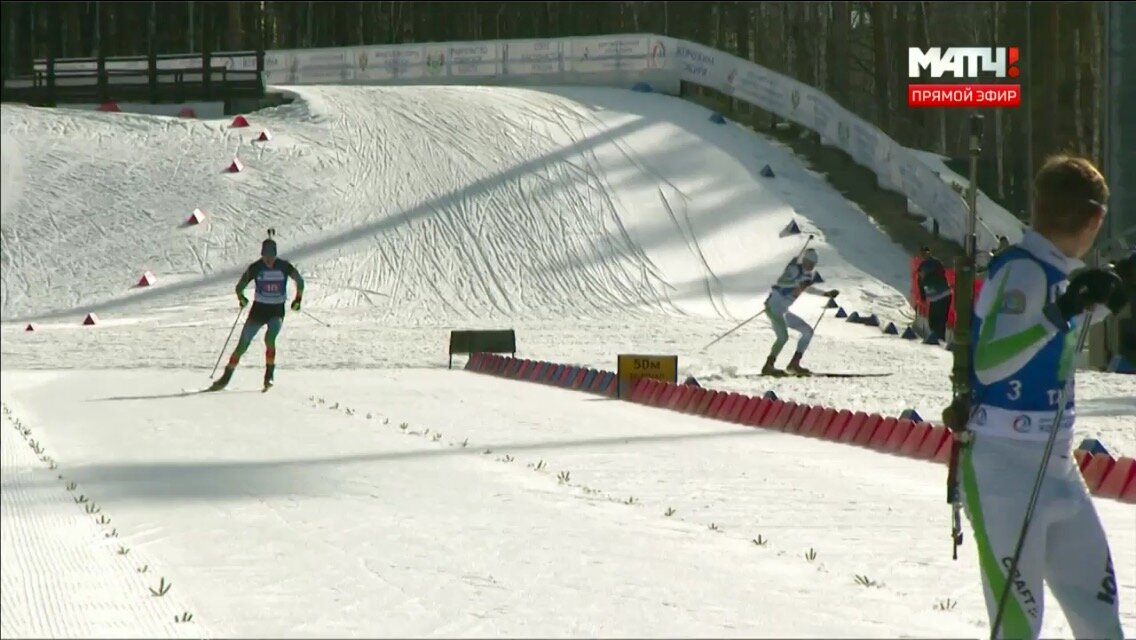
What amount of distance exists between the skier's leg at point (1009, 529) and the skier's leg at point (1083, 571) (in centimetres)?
6

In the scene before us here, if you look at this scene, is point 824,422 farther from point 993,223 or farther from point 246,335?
point 993,223

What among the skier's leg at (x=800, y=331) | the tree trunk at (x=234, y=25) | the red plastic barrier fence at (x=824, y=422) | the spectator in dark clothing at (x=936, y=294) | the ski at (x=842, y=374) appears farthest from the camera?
the tree trunk at (x=234, y=25)

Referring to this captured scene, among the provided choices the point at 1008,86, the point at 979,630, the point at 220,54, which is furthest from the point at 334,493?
the point at 220,54

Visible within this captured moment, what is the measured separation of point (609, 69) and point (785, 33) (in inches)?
924

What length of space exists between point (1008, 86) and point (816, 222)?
27.5 ft

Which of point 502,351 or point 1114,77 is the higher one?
point 1114,77

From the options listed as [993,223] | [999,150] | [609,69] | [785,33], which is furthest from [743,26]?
[993,223]

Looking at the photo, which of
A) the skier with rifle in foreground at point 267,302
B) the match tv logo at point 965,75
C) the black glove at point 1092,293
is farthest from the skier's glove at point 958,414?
the match tv logo at point 965,75

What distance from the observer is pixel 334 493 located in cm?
970

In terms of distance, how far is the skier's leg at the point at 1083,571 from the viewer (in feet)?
14.7

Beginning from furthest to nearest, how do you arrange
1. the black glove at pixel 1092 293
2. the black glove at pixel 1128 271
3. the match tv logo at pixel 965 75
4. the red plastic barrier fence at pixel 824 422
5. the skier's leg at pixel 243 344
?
the match tv logo at pixel 965 75, the skier's leg at pixel 243 344, the red plastic barrier fence at pixel 824 422, the black glove at pixel 1128 271, the black glove at pixel 1092 293

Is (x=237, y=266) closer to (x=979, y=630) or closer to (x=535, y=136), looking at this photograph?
(x=535, y=136)

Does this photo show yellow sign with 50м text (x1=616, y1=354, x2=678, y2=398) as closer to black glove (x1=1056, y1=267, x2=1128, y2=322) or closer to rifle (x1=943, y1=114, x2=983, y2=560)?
rifle (x1=943, y1=114, x2=983, y2=560)

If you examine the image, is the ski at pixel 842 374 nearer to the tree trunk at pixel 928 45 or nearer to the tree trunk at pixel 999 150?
the tree trunk at pixel 999 150
